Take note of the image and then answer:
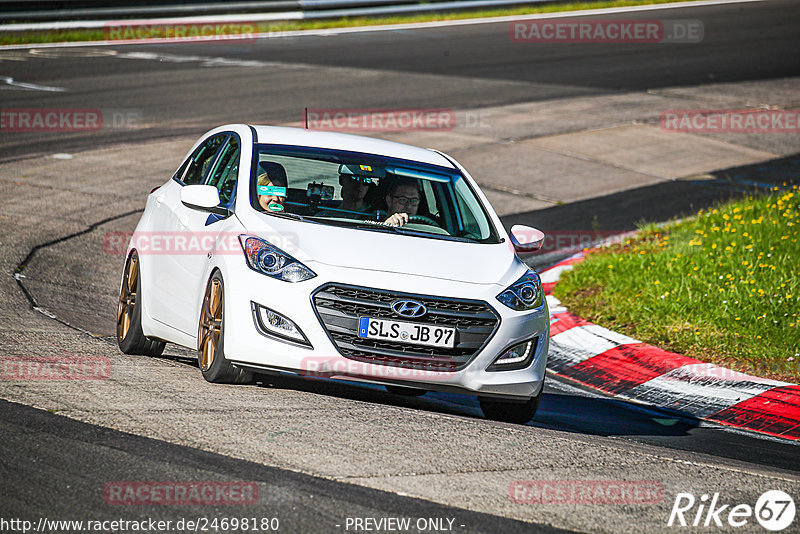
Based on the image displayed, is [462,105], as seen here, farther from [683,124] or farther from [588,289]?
[588,289]

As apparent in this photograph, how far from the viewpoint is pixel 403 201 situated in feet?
24.8

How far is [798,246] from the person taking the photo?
11.3 metres

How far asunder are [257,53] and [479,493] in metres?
22.0

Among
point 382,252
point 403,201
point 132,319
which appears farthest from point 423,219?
point 132,319

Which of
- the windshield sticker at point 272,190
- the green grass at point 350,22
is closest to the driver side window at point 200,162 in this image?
the windshield sticker at point 272,190

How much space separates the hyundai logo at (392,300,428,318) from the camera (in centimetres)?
628

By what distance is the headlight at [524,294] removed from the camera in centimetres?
663
